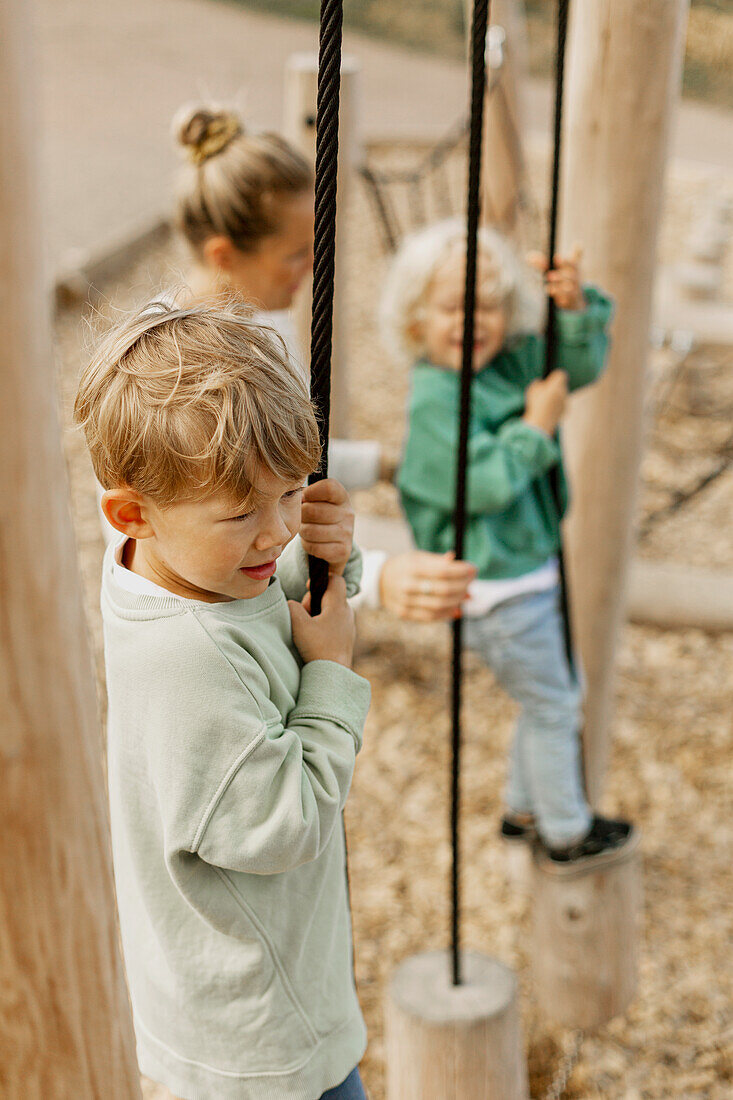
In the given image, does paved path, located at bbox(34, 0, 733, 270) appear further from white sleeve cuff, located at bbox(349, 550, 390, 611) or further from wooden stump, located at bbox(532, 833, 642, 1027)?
white sleeve cuff, located at bbox(349, 550, 390, 611)

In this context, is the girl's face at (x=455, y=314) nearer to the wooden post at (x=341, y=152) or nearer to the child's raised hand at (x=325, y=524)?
the wooden post at (x=341, y=152)

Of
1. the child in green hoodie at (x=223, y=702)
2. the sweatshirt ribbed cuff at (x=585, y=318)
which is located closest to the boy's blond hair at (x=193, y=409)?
the child in green hoodie at (x=223, y=702)

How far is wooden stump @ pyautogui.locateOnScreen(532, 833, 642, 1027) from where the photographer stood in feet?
6.30

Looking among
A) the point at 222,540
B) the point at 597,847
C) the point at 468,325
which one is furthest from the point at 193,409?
the point at 597,847

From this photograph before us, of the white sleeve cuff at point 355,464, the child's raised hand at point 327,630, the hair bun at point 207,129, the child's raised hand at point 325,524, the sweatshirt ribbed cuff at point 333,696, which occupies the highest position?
the hair bun at point 207,129

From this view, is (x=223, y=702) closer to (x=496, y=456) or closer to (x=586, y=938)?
(x=496, y=456)

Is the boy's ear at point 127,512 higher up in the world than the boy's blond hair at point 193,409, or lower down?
lower down

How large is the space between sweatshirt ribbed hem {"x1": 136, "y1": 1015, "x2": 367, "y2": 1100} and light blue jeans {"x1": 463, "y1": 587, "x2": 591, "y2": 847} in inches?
35.7

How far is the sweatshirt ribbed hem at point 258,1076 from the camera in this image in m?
0.93

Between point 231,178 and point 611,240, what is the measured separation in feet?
1.95

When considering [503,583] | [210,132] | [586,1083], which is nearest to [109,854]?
[503,583]

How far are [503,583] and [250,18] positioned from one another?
10659mm

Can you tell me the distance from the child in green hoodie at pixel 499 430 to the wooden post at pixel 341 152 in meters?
0.44

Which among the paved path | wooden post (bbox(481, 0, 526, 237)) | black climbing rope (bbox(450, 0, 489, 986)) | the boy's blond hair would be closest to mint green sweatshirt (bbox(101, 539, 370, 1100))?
the boy's blond hair
